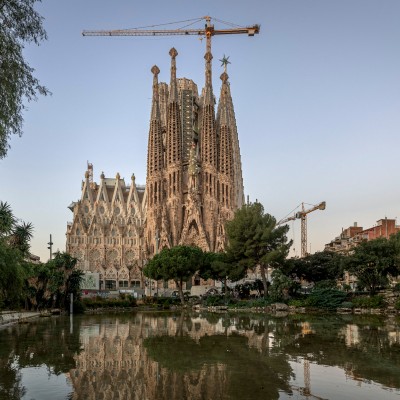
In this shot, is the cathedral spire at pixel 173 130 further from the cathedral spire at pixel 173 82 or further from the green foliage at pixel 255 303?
the green foliage at pixel 255 303

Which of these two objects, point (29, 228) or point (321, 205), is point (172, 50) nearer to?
point (321, 205)

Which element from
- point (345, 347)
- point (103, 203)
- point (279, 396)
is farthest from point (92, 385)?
point (103, 203)

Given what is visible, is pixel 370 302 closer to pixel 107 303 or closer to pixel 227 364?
pixel 107 303

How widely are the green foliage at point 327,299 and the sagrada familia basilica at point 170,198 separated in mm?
48848

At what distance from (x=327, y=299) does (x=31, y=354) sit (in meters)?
30.9

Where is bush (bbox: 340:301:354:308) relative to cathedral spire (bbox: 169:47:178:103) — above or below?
below

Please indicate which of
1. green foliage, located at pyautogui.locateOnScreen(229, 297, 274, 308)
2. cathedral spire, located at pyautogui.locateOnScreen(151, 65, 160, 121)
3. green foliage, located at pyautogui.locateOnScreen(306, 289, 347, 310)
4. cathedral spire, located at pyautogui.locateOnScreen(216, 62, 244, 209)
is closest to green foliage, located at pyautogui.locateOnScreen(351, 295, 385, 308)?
green foliage, located at pyautogui.locateOnScreen(306, 289, 347, 310)

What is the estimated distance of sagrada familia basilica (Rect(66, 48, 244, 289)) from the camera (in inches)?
3706

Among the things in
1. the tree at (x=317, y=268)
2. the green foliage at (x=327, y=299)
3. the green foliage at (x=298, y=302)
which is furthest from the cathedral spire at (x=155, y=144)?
the green foliage at (x=327, y=299)

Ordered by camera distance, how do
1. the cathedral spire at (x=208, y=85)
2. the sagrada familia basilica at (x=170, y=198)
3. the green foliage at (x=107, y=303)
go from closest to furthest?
the green foliage at (x=107, y=303) → the sagrada familia basilica at (x=170, y=198) → the cathedral spire at (x=208, y=85)

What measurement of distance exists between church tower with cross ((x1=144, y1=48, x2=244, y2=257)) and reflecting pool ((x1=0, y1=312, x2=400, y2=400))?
71642 mm

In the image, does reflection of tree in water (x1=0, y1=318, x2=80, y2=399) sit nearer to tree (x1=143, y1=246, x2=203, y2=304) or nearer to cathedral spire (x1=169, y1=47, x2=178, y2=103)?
tree (x1=143, y1=246, x2=203, y2=304)

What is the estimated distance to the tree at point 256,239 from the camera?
155ft

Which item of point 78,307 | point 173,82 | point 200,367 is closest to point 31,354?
point 200,367
